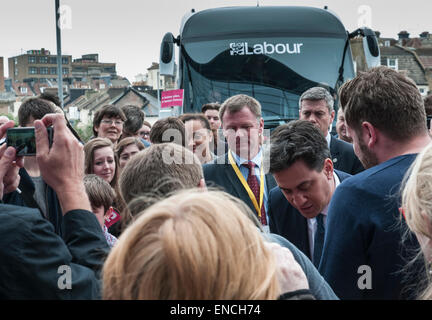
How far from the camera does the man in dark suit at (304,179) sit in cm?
322

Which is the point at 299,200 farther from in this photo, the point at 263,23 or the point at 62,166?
the point at 263,23

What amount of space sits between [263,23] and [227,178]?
4.93 m

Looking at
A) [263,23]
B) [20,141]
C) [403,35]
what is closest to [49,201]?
[20,141]

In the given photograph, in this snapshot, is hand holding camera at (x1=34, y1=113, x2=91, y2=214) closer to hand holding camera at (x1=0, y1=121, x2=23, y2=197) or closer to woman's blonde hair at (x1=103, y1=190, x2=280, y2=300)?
hand holding camera at (x1=0, y1=121, x2=23, y2=197)

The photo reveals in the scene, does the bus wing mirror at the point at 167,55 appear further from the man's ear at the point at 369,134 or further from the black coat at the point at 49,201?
the man's ear at the point at 369,134

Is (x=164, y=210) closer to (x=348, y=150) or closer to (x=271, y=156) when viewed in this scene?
(x=271, y=156)

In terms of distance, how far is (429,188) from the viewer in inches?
69.0

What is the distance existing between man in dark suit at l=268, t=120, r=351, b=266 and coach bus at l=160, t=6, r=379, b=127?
5.05 m

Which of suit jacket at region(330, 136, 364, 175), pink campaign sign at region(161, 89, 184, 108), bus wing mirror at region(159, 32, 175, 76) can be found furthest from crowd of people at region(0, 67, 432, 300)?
bus wing mirror at region(159, 32, 175, 76)

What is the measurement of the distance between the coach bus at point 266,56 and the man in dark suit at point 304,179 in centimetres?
505

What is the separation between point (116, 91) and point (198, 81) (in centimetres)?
6996

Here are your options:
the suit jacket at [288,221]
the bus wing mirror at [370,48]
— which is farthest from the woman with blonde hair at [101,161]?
Answer: the bus wing mirror at [370,48]

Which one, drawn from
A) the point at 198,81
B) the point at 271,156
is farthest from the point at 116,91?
the point at 271,156

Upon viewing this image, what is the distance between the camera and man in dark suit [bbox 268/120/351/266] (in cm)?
322
